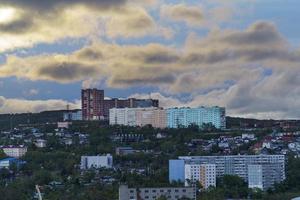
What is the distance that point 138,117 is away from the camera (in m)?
75.4

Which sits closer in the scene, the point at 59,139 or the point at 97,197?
the point at 97,197

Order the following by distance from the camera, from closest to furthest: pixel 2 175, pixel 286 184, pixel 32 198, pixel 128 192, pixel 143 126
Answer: pixel 128 192 → pixel 32 198 → pixel 286 184 → pixel 2 175 → pixel 143 126

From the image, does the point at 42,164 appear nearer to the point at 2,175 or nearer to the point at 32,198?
the point at 2,175

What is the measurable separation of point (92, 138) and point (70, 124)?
36.3 ft

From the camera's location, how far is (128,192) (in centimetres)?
3850

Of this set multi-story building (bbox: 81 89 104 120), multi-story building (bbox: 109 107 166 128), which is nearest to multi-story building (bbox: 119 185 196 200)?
multi-story building (bbox: 109 107 166 128)

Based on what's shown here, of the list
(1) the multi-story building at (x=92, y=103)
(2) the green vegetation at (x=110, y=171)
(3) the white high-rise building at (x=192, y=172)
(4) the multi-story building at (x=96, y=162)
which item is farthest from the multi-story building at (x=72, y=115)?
(3) the white high-rise building at (x=192, y=172)

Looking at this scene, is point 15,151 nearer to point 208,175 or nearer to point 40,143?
point 40,143

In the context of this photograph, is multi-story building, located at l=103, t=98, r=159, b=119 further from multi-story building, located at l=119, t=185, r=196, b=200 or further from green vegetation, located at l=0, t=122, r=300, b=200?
multi-story building, located at l=119, t=185, r=196, b=200

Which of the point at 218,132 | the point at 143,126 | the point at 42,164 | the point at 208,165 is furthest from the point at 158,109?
the point at 208,165

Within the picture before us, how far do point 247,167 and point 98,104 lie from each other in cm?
3331

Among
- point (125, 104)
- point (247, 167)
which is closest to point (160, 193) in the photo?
point (247, 167)

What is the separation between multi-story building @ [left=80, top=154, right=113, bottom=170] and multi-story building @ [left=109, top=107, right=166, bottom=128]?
17883mm

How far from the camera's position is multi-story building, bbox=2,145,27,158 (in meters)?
60.9
